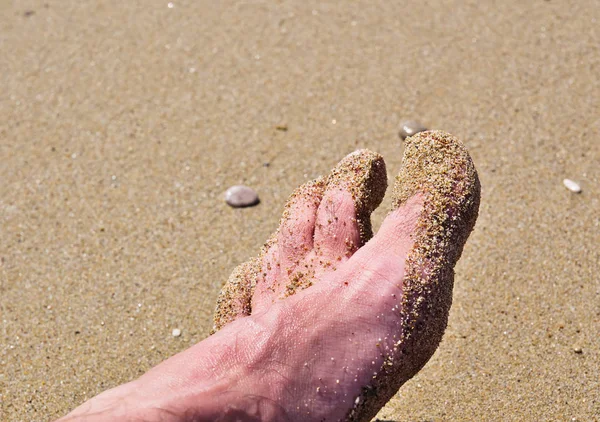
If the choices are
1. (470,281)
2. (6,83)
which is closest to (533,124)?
(470,281)

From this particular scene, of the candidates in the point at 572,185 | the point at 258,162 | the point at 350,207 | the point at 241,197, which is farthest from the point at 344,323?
the point at 572,185

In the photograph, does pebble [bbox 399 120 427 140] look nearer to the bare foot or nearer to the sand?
the sand

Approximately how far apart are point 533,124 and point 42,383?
2.03 metres

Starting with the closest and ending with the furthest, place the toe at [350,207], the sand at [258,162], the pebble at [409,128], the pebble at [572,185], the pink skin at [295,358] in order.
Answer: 1. the pink skin at [295,358]
2. the toe at [350,207]
3. the sand at [258,162]
4. the pebble at [572,185]
5. the pebble at [409,128]

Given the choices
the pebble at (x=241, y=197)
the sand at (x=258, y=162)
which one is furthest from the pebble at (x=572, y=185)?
the pebble at (x=241, y=197)

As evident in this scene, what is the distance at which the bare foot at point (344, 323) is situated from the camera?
1.65 m

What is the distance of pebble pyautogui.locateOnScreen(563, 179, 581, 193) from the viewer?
2538mm

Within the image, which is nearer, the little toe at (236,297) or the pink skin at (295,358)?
the pink skin at (295,358)

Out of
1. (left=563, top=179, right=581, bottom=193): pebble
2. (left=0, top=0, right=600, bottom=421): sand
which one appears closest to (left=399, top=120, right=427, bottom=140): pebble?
(left=0, top=0, right=600, bottom=421): sand

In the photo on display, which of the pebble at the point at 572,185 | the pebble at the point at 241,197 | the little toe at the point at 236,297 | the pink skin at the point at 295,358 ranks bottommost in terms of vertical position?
the pebble at the point at 572,185

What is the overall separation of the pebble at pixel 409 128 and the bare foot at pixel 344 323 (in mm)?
710

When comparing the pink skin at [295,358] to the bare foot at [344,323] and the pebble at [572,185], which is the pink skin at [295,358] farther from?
the pebble at [572,185]

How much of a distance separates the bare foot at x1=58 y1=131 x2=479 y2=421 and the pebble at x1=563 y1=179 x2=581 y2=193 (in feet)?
2.53

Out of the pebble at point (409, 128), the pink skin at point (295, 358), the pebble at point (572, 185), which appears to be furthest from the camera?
the pebble at point (409, 128)
